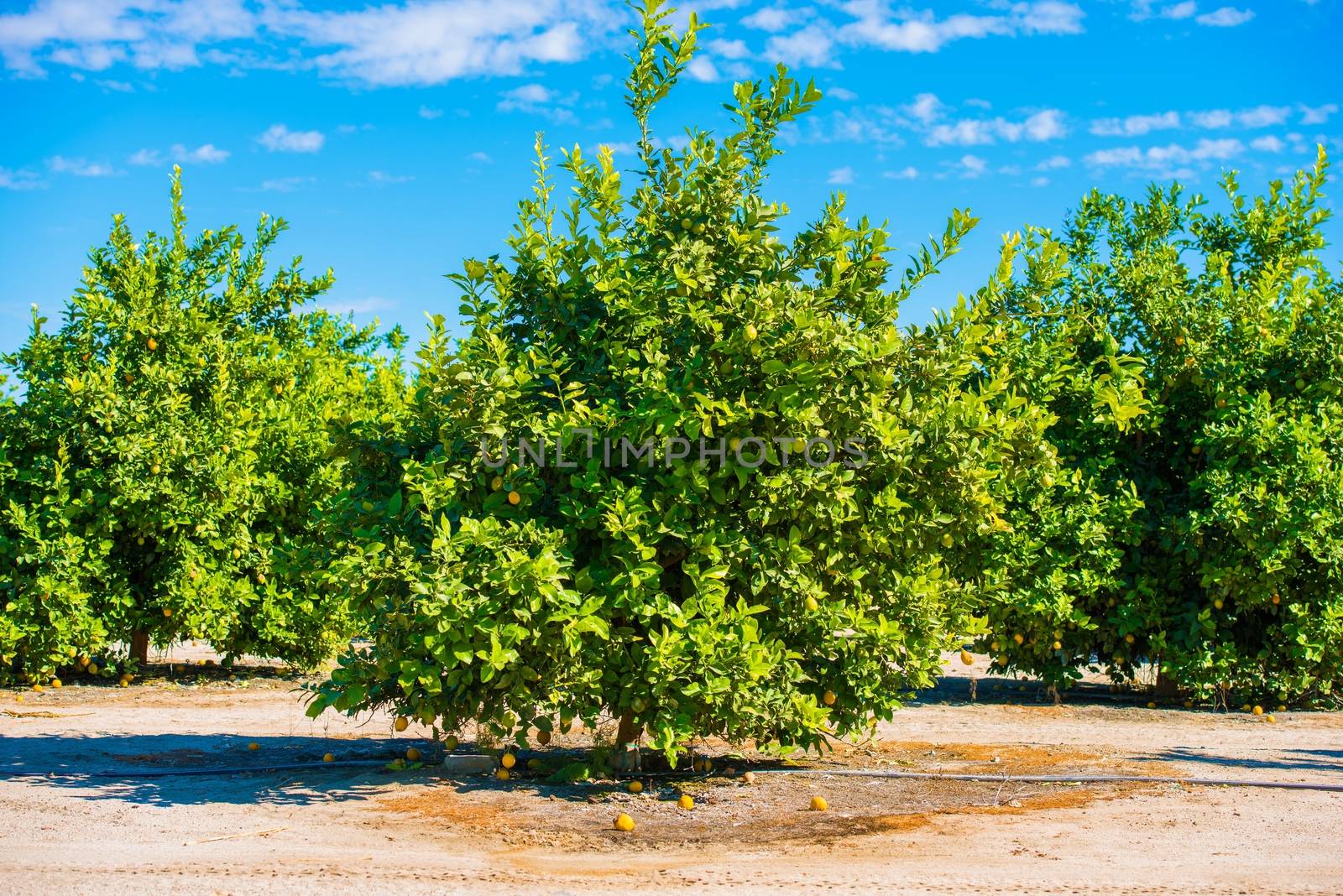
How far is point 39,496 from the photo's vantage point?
11242mm

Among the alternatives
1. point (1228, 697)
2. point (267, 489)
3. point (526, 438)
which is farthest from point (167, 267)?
point (1228, 697)

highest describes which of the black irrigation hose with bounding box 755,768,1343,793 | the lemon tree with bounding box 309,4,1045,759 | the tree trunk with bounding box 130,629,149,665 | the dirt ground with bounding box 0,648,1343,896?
the lemon tree with bounding box 309,4,1045,759

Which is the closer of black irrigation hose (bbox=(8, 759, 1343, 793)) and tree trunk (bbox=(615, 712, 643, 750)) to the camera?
black irrigation hose (bbox=(8, 759, 1343, 793))

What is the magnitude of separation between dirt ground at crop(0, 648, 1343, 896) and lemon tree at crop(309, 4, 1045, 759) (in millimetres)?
542

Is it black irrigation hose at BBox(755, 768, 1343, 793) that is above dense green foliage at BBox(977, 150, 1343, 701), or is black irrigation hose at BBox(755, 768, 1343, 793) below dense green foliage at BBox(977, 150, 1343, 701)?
below

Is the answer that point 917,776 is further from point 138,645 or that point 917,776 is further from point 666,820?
point 138,645

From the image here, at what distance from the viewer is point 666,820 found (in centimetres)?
594

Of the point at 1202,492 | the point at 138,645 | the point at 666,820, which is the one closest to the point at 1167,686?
the point at 1202,492

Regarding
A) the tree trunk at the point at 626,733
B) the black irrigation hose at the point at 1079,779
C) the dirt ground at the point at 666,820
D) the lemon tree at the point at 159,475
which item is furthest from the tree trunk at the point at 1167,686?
the lemon tree at the point at 159,475

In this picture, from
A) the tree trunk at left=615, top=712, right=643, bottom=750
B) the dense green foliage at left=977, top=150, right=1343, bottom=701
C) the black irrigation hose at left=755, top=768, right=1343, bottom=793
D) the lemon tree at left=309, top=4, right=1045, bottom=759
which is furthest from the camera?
the dense green foliage at left=977, top=150, right=1343, bottom=701

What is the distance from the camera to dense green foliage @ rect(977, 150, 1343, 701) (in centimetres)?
994

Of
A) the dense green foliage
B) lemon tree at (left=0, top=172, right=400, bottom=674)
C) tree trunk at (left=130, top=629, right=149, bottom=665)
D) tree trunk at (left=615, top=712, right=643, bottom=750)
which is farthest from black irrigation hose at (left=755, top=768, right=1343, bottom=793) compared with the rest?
tree trunk at (left=130, top=629, right=149, bottom=665)

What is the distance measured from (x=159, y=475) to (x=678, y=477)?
733cm

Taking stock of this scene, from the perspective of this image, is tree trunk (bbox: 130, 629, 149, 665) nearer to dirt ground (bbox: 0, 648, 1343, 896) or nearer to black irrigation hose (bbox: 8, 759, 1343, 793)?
dirt ground (bbox: 0, 648, 1343, 896)
